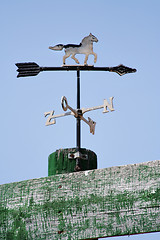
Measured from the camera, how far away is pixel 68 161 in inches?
79.9

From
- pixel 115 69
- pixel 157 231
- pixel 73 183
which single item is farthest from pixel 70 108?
pixel 157 231

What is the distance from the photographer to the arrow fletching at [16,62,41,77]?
10.8 feet

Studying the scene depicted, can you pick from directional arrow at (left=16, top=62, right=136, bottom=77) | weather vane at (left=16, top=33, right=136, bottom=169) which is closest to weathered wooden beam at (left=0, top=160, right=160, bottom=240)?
weather vane at (left=16, top=33, right=136, bottom=169)

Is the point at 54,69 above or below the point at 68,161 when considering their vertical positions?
above

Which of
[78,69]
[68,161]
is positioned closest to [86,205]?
[68,161]

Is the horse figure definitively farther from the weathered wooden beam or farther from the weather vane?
the weathered wooden beam

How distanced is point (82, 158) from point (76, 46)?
1.78 meters

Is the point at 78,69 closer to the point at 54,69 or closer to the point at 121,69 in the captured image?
the point at 54,69

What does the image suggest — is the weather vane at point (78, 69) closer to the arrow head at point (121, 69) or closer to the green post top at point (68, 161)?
the arrow head at point (121, 69)

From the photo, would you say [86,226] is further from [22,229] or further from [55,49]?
[55,49]

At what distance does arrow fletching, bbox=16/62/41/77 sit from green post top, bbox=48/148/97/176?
1317 millimetres

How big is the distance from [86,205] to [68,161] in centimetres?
64

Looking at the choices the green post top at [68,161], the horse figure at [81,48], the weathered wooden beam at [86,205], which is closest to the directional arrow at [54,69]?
the horse figure at [81,48]

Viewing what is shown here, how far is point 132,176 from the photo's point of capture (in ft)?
4.60
